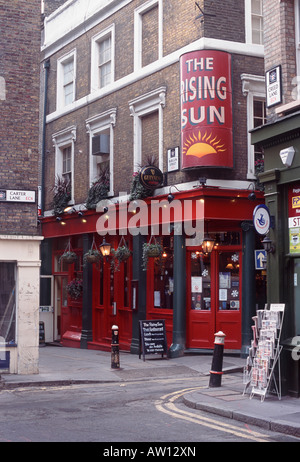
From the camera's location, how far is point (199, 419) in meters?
8.99

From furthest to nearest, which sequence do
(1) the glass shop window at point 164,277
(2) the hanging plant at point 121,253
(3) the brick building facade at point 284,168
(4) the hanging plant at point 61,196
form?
(4) the hanging plant at point 61,196 → (2) the hanging plant at point 121,253 → (1) the glass shop window at point 164,277 → (3) the brick building facade at point 284,168

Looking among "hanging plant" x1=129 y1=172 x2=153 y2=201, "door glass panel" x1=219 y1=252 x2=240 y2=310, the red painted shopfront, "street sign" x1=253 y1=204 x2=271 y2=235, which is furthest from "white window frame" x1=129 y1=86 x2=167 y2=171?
"street sign" x1=253 y1=204 x2=271 y2=235

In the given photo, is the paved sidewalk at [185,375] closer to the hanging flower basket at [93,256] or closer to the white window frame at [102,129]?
the hanging flower basket at [93,256]

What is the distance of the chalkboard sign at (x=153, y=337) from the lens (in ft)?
52.5

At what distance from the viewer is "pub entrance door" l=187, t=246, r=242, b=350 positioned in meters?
16.5

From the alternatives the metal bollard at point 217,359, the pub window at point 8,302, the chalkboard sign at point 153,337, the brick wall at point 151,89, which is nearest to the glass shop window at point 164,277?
the chalkboard sign at point 153,337

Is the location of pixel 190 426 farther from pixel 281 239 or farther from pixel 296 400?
pixel 281 239

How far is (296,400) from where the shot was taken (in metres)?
10.2

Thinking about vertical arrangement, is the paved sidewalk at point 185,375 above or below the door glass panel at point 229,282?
below

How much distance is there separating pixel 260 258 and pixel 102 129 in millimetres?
7728

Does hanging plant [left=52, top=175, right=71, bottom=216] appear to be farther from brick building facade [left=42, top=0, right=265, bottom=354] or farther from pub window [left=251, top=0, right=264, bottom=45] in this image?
pub window [left=251, top=0, right=264, bottom=45]

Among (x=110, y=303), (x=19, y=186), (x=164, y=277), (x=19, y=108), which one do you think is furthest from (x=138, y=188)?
(x=19, y=108)

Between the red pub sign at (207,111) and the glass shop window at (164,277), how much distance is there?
8.47 ft

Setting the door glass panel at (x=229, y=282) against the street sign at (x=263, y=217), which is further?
the door glass panel at (x=229, y=282)
